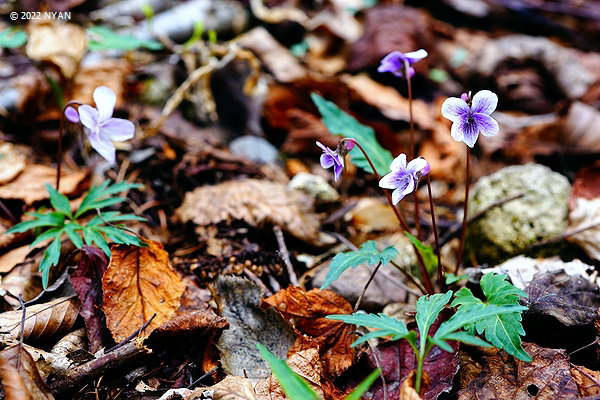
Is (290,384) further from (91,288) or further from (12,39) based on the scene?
(12,39)

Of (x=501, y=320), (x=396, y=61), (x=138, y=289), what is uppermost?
(x=396, y=61)

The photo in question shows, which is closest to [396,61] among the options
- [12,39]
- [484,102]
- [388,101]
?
[484,102]

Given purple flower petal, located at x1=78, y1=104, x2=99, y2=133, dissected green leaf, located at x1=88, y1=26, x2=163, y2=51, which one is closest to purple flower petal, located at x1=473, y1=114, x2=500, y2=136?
purple flower petal, located at x1=78, y1=104, x2=99, y2=133

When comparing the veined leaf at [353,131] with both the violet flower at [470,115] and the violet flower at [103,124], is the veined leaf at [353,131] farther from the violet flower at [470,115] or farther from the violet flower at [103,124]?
the violet flower at [103,124]

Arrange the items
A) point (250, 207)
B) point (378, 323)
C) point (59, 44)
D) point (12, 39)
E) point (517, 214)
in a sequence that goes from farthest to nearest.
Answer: point (59, 44), point (12, 39), point (517, 214), point (250, 207), point (378, 323)

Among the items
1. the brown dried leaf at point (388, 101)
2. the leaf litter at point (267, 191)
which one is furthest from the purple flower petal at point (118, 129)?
the brown dried leaf at point (388, 101)

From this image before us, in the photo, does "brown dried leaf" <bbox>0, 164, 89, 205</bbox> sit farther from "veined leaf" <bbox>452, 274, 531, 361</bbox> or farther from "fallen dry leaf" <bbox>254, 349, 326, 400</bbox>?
"veined leaf" <bbox>452, 274, 531, 361</bbox>

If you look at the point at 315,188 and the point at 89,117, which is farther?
the point at 315,188
